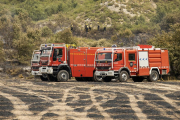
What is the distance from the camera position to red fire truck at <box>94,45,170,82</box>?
22.9 meters

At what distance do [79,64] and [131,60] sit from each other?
13.9 ft

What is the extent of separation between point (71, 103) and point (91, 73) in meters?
12.0

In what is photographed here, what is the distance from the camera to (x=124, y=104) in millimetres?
13094

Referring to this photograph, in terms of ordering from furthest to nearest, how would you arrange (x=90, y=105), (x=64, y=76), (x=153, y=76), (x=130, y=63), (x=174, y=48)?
(x=174, y=48), (x=153, y=76), (x=64, y=76), (x=130, y=63), (x=90, y=105)

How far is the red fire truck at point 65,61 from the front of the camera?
79.8ft

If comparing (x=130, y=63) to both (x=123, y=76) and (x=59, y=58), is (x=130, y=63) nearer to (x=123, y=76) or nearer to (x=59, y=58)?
(x=123, y=76)

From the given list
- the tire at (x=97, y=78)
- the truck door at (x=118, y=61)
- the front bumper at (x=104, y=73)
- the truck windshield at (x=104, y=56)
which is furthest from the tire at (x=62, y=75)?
the truck door at (x=118, y=61)

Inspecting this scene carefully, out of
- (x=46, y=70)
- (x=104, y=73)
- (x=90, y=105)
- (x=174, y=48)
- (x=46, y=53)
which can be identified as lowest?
(x=90, y=105)

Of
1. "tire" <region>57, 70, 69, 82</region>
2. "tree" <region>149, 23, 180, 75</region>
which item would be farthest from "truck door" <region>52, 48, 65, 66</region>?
"tree" <region>149, 23, 180, 75</region>

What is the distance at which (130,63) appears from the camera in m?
23.6

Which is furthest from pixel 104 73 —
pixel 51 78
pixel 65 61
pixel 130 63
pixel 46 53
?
pixel 51 78

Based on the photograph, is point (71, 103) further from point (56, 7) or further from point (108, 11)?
point (56, 7)

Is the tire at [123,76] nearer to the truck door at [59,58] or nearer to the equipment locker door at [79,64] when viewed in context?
the equipment locker door at [79,64]

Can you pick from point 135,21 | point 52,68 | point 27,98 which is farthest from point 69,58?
point 135,21
